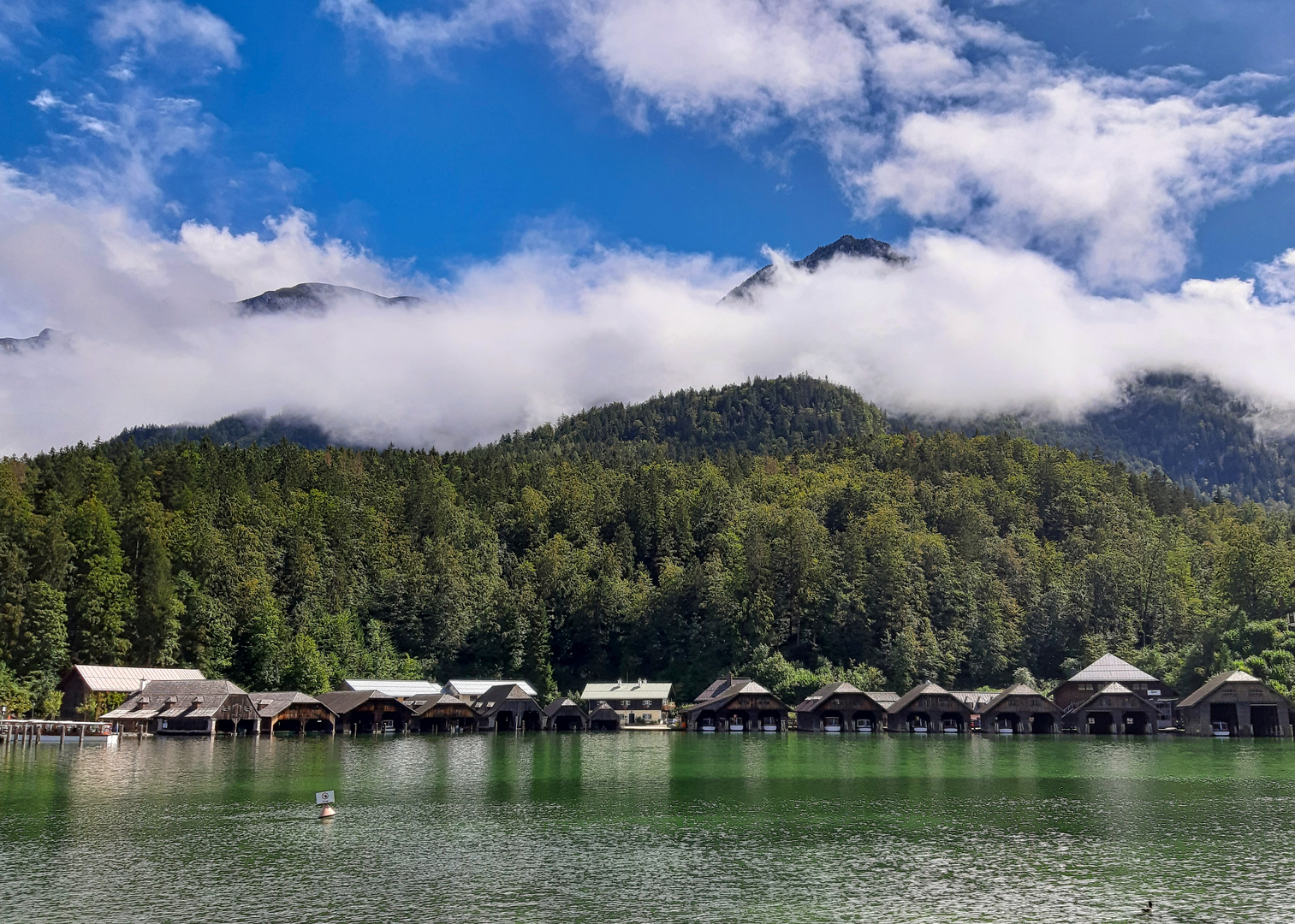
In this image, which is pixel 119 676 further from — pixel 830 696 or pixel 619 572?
pixel 830 696

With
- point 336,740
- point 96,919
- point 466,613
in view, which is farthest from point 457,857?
point 466,613

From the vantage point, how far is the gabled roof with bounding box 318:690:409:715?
3912 inches

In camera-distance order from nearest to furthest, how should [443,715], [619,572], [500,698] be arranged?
[443,715]
[500,698]
[619,572]

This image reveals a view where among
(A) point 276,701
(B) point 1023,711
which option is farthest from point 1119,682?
(A) point 276,701

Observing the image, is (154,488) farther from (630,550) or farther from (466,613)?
(630,550)

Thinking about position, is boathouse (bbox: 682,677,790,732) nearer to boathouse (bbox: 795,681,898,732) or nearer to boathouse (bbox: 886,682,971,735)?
boathouse (bbox: 795,681,898,732)

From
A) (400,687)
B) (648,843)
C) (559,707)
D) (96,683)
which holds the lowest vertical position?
(559,707)

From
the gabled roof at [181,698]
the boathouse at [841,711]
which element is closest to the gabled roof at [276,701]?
the gabled roof at [181,698]

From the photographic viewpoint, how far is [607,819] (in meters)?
38.1

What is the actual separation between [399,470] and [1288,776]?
12784cm

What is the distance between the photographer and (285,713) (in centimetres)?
9644

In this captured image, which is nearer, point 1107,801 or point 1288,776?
point 1107,801

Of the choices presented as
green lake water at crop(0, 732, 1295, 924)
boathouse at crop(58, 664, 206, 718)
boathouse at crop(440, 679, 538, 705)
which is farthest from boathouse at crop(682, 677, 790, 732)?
boathouse at crop(58, 664, 206, 718)

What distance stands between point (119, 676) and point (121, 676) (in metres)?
0.16
